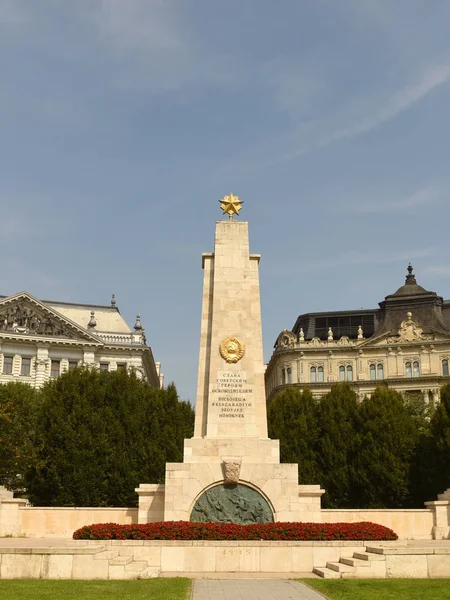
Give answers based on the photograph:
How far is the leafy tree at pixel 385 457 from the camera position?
38.2m

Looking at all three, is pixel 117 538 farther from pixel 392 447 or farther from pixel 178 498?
pixel 392 447

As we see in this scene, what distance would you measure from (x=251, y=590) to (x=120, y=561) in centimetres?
366

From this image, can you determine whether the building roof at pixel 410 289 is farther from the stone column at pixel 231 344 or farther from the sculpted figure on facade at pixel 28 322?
the stone column at pixel 231 344

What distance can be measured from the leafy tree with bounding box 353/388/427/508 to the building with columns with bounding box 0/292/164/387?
30.8m

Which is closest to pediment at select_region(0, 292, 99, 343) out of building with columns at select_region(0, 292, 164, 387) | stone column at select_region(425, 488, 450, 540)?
building with columns at select_region(0, 292, 164, 387)

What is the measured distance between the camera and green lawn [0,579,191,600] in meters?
13.7

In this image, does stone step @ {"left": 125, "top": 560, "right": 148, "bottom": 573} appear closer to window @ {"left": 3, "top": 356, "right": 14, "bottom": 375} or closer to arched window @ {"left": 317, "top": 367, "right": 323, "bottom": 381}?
window @ {"left": 3, "top": 356, "right": 14, "bottom": 375}

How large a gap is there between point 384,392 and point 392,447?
4.43 metres

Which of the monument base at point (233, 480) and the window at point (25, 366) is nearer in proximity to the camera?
the monument base at point (233, 480)

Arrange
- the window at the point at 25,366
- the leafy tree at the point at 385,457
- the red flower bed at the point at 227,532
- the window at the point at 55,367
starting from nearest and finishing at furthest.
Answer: the red flower bed at the point at 227,532
the leafy tree at the point at 385,457
the window at the point at 25,366
the window at the point at 55,367

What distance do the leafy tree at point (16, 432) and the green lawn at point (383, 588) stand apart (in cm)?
2277

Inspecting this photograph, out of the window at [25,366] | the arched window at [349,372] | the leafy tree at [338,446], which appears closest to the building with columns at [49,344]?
the window at [25,366]

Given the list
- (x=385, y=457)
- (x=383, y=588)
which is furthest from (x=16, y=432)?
(x=383, y=588)

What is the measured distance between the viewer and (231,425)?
85.2 ft
